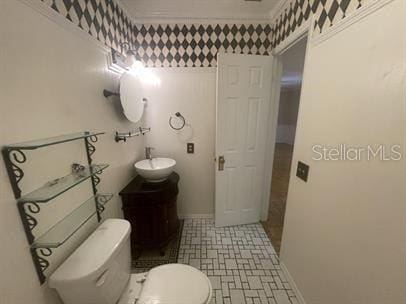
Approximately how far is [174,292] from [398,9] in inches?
65.0

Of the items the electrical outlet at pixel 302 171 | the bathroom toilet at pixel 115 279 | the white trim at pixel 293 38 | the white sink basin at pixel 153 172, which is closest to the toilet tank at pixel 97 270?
the bathroom toilet at pixel 115 279

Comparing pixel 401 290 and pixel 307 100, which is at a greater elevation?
pixel 307 100

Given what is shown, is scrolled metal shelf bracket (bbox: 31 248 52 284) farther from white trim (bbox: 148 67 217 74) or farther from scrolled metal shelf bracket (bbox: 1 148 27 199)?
white trim (bbox: 148 67 217 74)

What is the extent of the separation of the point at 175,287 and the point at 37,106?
1181 mm

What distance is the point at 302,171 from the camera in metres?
1.31

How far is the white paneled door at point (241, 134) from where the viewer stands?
183 cm

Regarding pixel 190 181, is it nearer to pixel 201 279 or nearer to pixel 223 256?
pixel 223 256

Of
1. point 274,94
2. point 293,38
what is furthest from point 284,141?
point 293,38

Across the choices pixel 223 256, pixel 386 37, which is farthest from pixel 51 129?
pixel 223 256

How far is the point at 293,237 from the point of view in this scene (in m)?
1.46

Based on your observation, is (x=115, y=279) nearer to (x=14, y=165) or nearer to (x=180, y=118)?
(x=14, y=165)

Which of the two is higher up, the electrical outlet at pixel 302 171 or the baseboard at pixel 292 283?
the electrical outlet at pixel 302 171

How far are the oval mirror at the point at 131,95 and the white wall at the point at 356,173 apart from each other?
1.44 m

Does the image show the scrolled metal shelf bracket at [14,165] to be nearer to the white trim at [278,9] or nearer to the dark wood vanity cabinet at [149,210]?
the dark wood vanity cabinet at [149,210]
